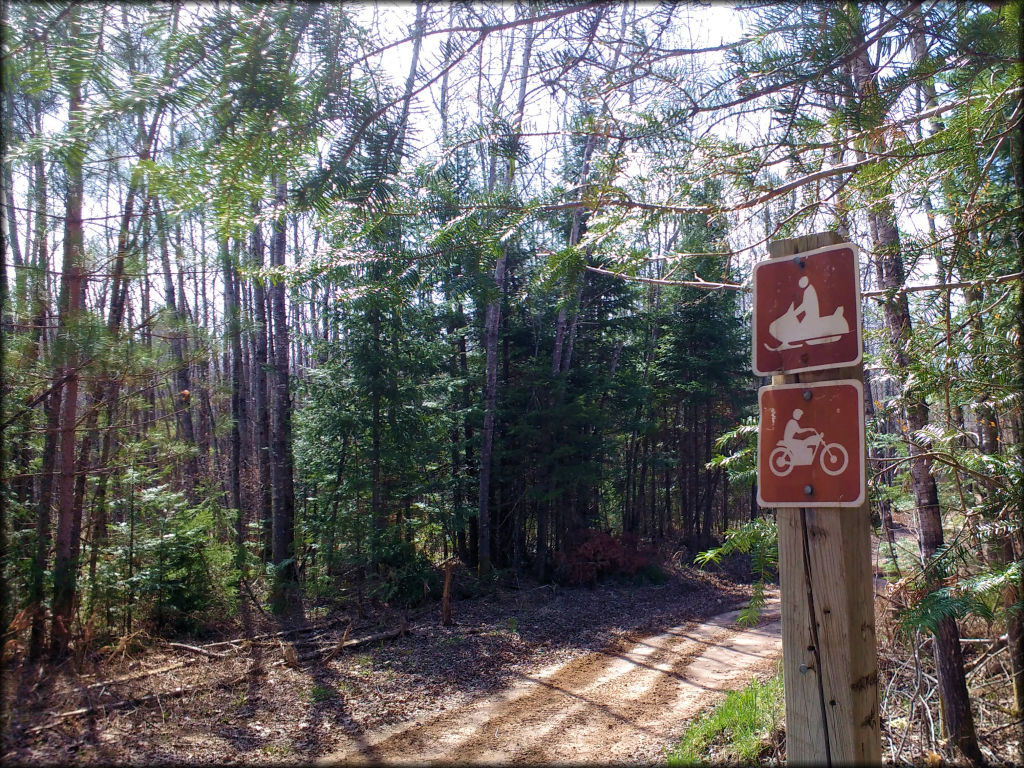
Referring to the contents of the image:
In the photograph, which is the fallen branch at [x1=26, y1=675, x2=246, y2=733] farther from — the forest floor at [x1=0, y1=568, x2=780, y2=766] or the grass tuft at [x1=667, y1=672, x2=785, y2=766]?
the grass tuft at [x1=667, y1=672, x2=785, y2=766]

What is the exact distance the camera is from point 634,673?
7.73 meters

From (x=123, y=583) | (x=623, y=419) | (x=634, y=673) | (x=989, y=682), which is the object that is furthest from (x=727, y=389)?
(x=123, y=583)

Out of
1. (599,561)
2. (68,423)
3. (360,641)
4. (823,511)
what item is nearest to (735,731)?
(823,511)

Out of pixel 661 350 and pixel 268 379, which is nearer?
pixel 268 379

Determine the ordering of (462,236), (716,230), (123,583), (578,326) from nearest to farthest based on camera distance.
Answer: (462,236), (716,230), (123,583), (578,326)

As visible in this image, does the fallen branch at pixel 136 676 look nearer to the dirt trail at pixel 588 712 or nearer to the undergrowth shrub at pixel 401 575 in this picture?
the dirt trail at pixel 588 712

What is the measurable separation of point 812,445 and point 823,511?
0.20 meters

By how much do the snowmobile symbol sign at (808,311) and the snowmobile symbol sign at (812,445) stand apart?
9cm

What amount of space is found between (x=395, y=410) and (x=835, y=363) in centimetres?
984

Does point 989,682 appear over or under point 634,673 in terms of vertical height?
over

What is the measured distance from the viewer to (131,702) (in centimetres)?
544

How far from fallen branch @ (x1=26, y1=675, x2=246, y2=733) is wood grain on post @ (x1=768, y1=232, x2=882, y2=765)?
17.6 feet

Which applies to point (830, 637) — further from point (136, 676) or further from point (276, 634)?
point (276, 634)

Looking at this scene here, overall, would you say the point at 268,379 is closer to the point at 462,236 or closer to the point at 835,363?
the point at 462,236
